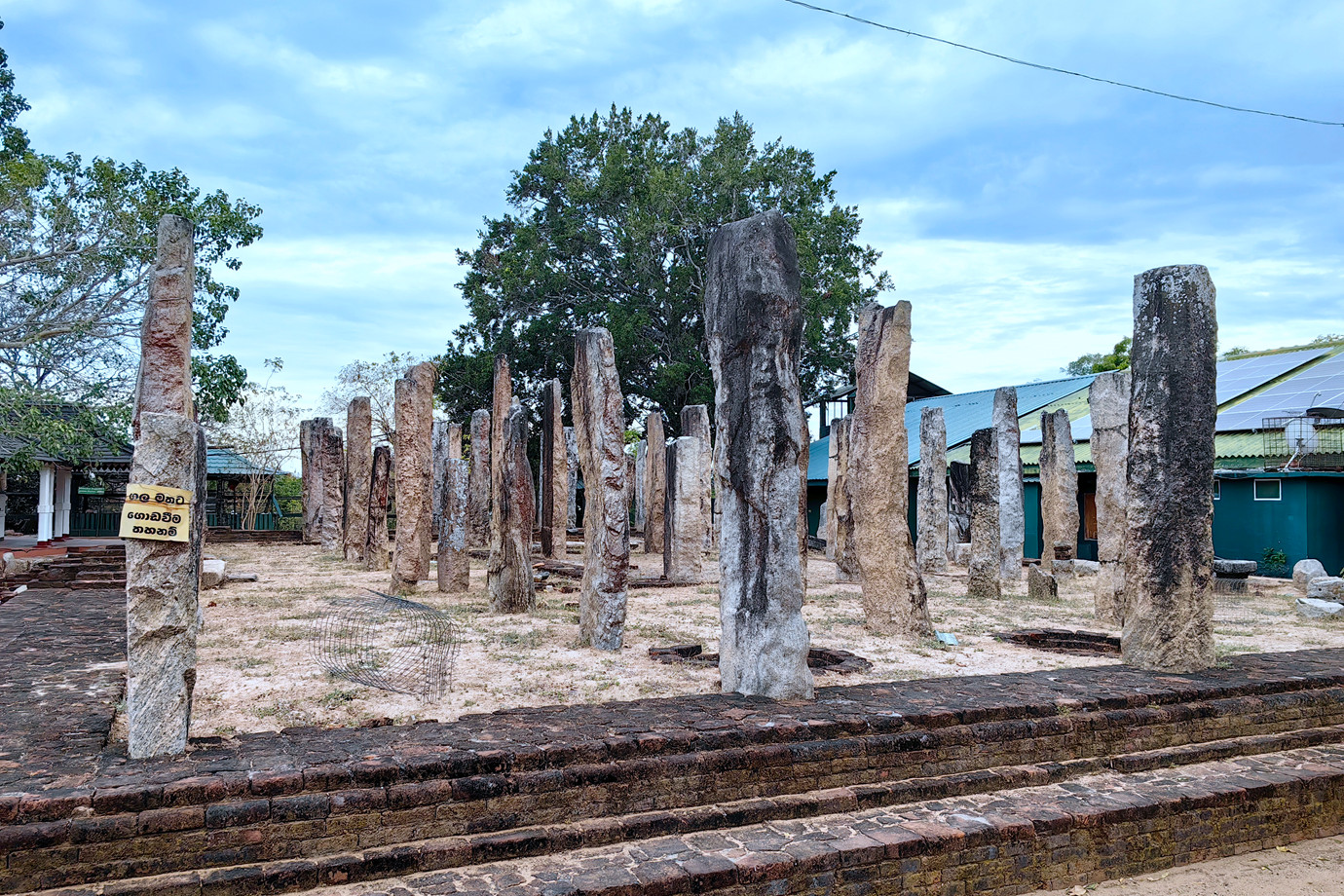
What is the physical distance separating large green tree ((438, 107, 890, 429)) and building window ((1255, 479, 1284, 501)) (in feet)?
38.4

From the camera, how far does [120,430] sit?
13117 millimetres

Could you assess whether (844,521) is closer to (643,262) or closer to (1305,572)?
(1305,572)

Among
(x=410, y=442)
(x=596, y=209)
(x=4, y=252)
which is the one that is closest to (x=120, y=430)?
(x=4, y=252)

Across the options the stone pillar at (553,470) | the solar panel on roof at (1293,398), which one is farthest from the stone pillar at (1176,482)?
the solar panel on roof at (1293,398)

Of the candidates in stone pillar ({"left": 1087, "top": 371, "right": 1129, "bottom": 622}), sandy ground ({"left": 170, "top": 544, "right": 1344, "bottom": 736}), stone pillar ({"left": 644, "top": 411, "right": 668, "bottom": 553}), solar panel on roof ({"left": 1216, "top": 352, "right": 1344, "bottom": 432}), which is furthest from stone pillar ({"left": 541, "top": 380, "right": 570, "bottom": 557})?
solar panel on roof ({"left": 1216, "top": 352, "right": 1344, "bottom": 432})

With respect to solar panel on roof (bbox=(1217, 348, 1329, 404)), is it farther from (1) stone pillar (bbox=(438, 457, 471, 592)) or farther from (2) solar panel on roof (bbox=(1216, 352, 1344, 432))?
(1) stone pillar (bbox=(438, 457, 471, 592))

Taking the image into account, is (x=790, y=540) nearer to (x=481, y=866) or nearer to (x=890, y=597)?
(x=481, y=866)

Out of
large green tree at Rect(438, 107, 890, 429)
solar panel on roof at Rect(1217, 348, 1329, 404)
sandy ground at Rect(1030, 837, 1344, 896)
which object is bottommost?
sandy ground at Rect(1030, 837, 1344, 896)

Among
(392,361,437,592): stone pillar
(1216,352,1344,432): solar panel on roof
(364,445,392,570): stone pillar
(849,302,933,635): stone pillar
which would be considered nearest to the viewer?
(849,302,933,635): stone pillar

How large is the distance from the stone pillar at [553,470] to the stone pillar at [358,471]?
124 inches

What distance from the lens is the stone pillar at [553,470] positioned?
1683 centimetres

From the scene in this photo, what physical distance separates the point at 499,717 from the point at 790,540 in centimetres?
208

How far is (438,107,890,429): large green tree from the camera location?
83.8 ft

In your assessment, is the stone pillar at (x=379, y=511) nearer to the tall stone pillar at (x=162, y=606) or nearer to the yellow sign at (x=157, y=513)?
the tall stone pillar at (x=162, y=606)
